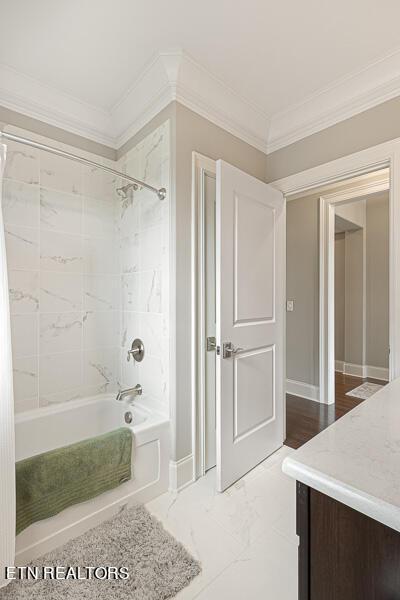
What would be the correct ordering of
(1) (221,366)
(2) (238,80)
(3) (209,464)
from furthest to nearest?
(3) (209,464) < (2) (238,80) < (1) (221,366)

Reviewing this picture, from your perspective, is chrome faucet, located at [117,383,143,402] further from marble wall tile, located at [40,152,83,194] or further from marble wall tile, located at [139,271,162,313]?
marble wall tile, located at [40,152,83,194]

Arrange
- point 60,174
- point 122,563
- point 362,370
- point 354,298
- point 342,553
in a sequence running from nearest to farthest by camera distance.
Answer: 1. point 342,553
2. point 122,563
3. point 60,174
4. point 362,370
5. point 354,298

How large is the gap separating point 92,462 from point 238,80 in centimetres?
239

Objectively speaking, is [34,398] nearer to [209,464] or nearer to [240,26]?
[209,464]

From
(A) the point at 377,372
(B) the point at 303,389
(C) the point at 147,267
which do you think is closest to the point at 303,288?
(B) the point at 303,389

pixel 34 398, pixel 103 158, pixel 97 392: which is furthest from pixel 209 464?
pixel 103 158

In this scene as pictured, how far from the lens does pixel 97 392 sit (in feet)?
7.39

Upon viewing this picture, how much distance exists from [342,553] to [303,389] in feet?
9.56

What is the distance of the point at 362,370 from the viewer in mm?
4340

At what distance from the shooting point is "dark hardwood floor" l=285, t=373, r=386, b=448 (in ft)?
8.09

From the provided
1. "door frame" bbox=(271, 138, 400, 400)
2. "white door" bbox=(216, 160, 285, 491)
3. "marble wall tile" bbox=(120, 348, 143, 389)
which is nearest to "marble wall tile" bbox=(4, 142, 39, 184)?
"white door" bbox=(216, 160, 285, 491)

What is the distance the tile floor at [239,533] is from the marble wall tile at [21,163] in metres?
2.21

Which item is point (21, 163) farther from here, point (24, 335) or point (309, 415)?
point (309, 415)

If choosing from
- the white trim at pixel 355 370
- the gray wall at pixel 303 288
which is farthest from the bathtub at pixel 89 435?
the white trim at pixel 355 370
